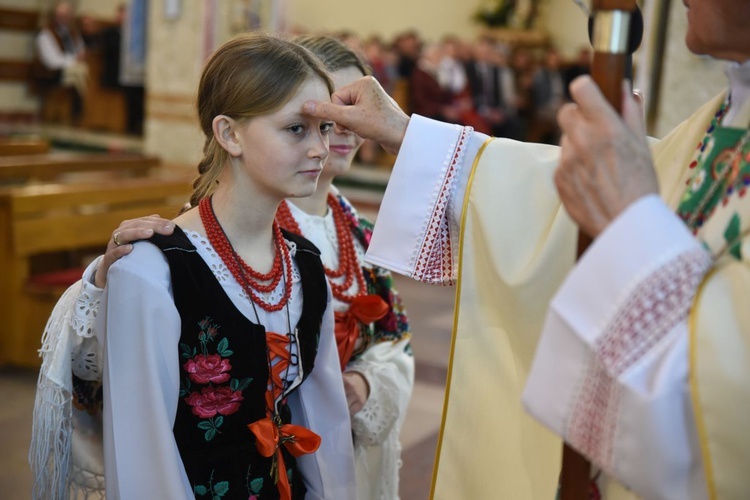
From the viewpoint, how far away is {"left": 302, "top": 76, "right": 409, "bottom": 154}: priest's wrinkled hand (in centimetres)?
167

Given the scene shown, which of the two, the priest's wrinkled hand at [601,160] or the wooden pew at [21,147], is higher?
the priest's wrinkled hand at [601,160]

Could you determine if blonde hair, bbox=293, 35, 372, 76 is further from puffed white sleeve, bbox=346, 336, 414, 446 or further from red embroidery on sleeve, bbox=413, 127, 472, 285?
puffed white sleeve, bbox=346, 336, 414, 446

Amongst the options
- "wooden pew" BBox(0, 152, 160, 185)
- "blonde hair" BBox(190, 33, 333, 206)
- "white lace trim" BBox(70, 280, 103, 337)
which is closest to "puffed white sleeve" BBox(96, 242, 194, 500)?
"white lace trim" BBox(70, 280, 103, 337)

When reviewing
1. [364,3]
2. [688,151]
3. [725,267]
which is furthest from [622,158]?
[364,3]

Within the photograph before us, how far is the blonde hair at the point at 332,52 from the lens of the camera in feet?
6.84

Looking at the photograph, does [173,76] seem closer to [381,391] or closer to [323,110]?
[381,391]

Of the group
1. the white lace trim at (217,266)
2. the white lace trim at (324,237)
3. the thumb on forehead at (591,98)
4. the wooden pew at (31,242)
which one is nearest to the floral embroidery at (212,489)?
the white lace trim at (217,266)

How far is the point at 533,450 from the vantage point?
1.60 m

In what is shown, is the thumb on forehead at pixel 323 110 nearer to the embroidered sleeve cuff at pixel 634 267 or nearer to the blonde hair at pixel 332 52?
the blonde hair at pixel 332 52

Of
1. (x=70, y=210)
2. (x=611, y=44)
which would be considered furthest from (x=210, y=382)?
(x=70, y=210)

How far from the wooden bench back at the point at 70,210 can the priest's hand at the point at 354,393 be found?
1956 mm

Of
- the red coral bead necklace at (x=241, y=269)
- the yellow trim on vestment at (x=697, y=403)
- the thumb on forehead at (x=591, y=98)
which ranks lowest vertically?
the red coral bead necklace at (x=241, y=269)

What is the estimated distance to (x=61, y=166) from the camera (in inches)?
209

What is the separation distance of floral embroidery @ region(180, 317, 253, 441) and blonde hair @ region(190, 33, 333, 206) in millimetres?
348
